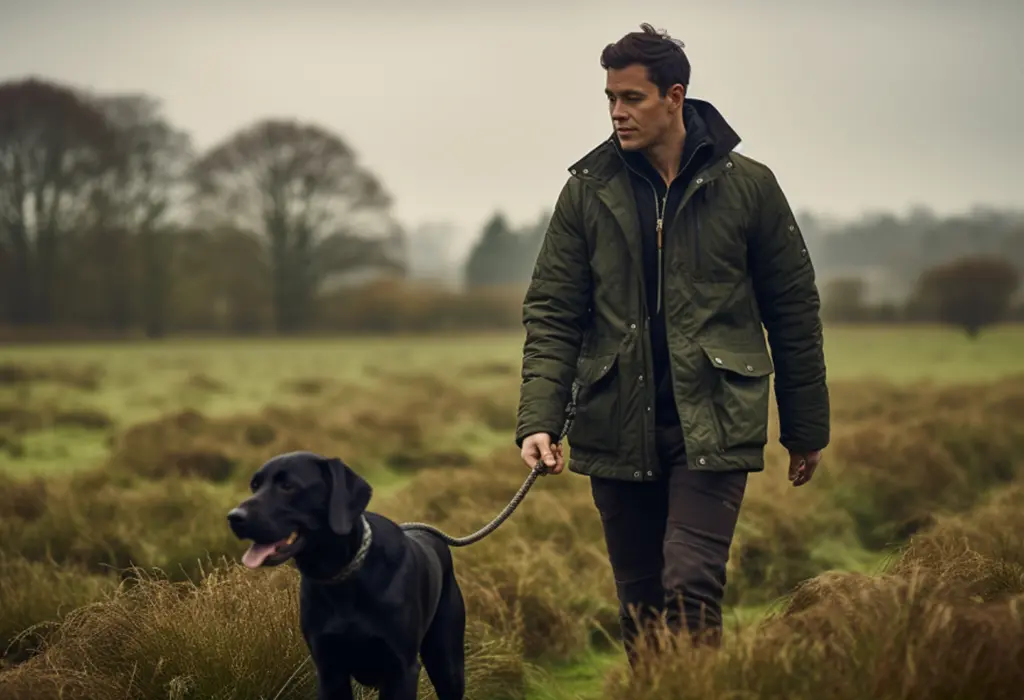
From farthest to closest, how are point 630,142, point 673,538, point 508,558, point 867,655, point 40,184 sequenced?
1. point 40,184
2. point 508,558
3. point 630,142
4. point 673,538
5. point 867,655

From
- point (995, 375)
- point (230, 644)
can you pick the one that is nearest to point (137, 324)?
point (995, 375)

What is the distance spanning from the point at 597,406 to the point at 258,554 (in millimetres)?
1342

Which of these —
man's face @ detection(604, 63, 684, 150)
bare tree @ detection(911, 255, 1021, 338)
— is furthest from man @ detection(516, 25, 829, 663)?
bare tree @ detection(911, 255, 1021, 338)

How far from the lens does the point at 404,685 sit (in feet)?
13.1

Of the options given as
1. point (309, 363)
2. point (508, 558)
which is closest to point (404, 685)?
point (508, 558)

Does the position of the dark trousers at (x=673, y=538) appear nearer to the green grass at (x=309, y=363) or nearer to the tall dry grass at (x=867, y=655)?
the tall dry grass at (x=867, y=655)

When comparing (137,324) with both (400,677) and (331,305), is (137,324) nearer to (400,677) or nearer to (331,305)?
(331,305)

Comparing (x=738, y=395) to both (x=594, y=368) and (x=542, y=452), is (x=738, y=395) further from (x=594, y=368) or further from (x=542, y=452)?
(x=542, y=452)

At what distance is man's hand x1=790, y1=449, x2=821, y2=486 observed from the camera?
469cm

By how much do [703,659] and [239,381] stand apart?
85.7ft

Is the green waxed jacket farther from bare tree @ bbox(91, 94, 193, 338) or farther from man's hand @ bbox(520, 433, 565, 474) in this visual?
bare tree @ bbox(91, 94, 193, 338)

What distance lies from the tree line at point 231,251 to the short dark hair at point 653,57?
27150mm

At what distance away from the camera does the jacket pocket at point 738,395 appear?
4309 mm

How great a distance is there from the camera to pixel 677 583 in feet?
13.8
